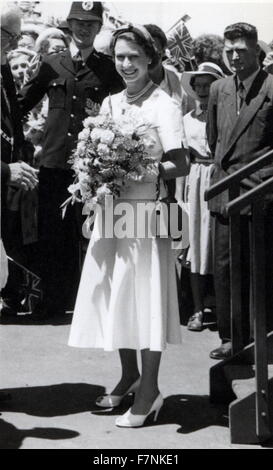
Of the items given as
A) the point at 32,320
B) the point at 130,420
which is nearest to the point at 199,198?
the point at 32,320

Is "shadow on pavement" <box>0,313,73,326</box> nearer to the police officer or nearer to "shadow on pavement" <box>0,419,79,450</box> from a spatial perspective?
the police officer

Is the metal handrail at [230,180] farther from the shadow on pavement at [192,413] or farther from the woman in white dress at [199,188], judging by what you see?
the woman in white dress at [199,188]

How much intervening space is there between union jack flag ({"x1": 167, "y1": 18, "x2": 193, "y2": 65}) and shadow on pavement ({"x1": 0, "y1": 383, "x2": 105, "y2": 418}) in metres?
3.71

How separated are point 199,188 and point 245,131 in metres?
1.43

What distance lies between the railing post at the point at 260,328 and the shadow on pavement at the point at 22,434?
0.95m

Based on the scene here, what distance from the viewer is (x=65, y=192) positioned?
719 cm

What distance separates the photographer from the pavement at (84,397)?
4.48m

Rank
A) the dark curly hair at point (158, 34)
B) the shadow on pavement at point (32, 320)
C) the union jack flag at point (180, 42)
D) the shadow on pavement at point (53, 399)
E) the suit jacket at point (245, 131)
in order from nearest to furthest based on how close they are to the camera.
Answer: the shadow on pavement at point (53, 399), the suit jacket at point (245, 131), the shadow on pavement at point (32, 320), the dark curly hair at point (158, 34), the union jack flag at point (180, 42)

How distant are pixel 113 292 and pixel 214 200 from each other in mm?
1364

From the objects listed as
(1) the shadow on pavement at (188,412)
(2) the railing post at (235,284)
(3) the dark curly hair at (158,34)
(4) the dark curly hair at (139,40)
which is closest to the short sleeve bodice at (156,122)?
(4) the dark curly hair at (139,40)

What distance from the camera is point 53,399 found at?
17.0 ft

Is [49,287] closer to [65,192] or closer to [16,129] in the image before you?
[65,192]

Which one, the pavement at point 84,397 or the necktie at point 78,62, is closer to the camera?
the pavement at point 84,397
